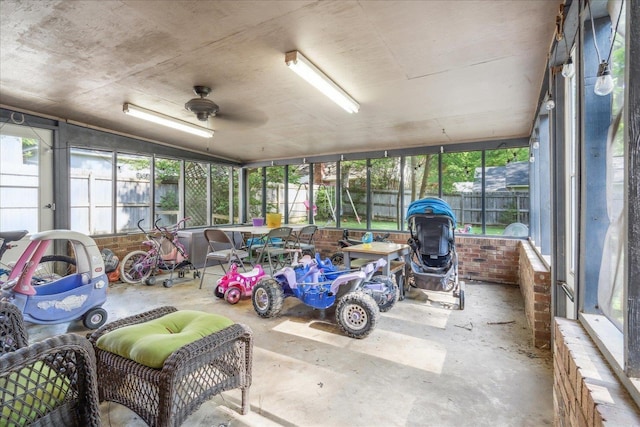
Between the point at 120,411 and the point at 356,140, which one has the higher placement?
the point at 356,140

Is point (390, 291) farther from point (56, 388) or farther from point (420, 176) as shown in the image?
point (420, 176)

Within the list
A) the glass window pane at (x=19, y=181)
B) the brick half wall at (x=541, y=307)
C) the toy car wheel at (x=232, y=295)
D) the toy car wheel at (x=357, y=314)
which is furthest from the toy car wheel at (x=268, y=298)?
the glass window pane at (x=19, y=181)

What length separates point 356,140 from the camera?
6.20 m

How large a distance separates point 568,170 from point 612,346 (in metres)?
1.69

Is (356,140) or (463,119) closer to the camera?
(463,119)

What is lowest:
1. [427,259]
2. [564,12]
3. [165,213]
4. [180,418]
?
[180,418]

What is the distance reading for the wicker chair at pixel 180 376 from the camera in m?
1.50

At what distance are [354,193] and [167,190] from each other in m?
4.32

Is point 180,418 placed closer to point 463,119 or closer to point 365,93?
point 365,93

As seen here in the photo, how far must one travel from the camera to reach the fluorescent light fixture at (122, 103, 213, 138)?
420 cm

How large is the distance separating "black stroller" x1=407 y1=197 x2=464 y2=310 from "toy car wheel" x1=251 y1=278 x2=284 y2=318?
71.6 inches

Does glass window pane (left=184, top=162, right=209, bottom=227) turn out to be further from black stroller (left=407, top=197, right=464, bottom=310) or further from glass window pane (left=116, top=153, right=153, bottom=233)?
black stroller (left=407, top=197, right=464, bottom=310)

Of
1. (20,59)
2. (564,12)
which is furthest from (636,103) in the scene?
(20,59)

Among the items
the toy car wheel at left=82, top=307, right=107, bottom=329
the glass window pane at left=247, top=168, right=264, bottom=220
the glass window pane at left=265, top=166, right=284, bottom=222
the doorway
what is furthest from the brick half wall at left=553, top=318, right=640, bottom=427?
the glass window pane at left=247, top=168, right=264, bottom=220
